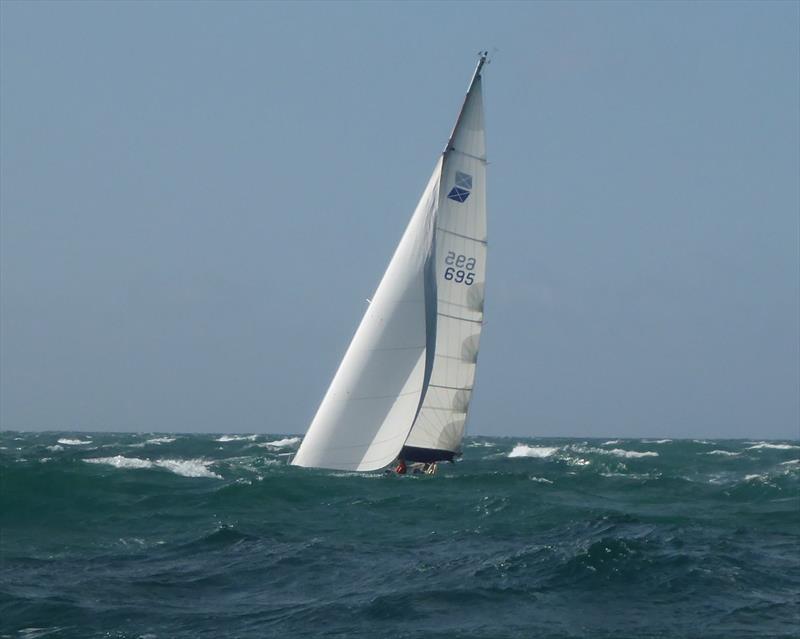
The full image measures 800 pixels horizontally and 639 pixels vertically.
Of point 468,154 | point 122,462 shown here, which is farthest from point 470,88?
point 122,462

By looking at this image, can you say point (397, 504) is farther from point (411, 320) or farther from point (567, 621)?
point (567, 621)

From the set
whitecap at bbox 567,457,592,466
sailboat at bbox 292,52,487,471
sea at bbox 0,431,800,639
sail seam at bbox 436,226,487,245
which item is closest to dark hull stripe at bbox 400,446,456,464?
sailboat at bbox 292,52,487,471

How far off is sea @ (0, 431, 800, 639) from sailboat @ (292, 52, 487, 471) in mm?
1450

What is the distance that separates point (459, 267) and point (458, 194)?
79.9 inches

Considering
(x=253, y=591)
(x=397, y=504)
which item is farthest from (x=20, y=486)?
(x=253, y=591)

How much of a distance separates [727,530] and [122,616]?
47.0 feet

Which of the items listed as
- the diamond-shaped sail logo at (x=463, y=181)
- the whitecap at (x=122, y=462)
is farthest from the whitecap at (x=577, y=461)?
the diamond-shaped sail logo at (x=463, y=181)

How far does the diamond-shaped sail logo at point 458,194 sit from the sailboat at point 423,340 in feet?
0.09

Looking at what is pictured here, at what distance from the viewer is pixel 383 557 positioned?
1894cm

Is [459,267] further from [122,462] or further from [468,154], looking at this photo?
[122,462]

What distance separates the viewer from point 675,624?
1428 centimetres

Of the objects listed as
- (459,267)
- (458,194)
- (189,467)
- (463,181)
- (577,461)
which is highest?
(463,181)

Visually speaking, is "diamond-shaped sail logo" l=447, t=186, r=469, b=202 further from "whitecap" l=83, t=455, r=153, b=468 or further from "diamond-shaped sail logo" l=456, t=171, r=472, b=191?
"whitecap" l=83, t=455, r=153, b=468

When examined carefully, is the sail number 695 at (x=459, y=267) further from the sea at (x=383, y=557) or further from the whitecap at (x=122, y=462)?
the whitecap at (x=122, y=462)
